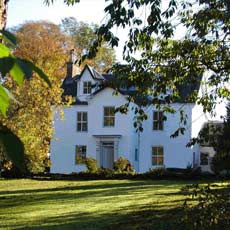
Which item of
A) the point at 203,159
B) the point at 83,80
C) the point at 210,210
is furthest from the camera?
the point at 203,159

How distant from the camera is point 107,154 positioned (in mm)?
41000

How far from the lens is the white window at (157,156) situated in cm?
4066

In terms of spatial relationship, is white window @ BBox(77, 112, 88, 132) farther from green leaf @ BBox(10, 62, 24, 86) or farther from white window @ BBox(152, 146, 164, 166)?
green leaf @ BBox(10, 62, 24, 86)

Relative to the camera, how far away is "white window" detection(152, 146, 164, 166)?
4066 centimetres

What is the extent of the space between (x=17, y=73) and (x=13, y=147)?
6.7 inches

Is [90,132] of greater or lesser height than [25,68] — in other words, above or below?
above

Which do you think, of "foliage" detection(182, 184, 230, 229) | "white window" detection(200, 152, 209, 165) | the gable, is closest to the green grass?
"foliage" detection(182, 184, 230, 229)

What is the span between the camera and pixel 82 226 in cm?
1053

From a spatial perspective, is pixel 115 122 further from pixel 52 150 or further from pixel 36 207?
pixel 36 207

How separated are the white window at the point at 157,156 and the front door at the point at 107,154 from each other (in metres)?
3.33

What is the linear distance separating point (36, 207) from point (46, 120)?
573 inches

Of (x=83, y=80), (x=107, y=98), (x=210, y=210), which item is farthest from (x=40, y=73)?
(x=83, y=80)

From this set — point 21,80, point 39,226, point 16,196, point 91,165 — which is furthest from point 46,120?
point 21,80

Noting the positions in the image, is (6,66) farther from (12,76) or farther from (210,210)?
(210,210)
